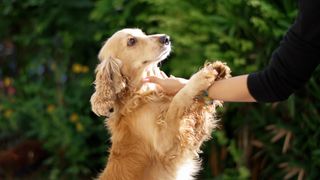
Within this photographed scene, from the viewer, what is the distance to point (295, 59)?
2.66m

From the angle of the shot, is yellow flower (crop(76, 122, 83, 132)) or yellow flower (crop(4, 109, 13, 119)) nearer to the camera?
yellow flower (crop(76, 122, 83, 132))

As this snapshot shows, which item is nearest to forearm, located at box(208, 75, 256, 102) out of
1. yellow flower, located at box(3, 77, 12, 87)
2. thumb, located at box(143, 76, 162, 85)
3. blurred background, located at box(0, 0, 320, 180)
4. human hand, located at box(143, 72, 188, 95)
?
human hand, located at box(143, 72, 188, 95)

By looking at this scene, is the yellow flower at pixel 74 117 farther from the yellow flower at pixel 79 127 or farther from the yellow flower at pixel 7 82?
the yellow flower at pixel 7 82

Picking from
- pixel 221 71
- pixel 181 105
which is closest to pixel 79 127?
pixel 181 105

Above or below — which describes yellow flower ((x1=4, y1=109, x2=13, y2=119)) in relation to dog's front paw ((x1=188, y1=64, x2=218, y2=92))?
below

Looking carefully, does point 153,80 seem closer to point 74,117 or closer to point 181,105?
point 181,105

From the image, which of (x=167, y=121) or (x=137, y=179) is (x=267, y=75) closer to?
(x=167, y=121)

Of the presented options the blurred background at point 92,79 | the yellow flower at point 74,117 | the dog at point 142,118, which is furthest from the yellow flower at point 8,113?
the dog at point 142,118

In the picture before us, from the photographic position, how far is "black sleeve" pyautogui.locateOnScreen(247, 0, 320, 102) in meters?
2.59

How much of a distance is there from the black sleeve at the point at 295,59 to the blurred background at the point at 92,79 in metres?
1.94

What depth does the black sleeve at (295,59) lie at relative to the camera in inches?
102

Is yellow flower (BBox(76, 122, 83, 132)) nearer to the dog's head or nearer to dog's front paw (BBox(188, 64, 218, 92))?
the dog's head

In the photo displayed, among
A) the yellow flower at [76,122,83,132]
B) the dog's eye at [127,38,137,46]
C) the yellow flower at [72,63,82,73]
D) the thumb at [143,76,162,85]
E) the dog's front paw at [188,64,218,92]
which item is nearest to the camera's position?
the dog's front paw at [188,64,218,92]

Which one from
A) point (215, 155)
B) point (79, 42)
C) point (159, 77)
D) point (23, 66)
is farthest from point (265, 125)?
point (23, 66)
